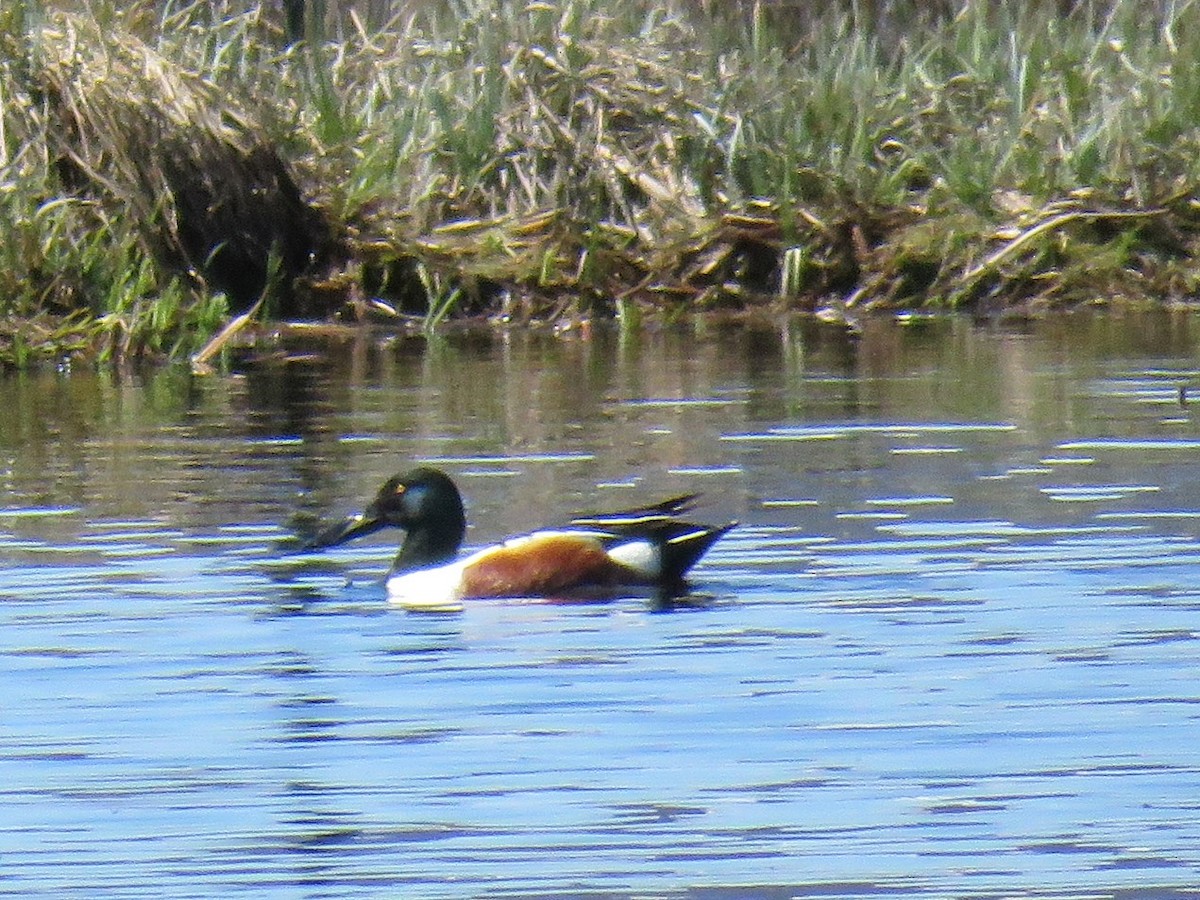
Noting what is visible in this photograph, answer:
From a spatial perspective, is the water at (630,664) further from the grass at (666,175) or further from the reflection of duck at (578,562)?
the grass at (666,175)

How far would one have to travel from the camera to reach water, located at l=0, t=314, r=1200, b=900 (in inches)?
225

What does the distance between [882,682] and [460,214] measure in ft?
40.4

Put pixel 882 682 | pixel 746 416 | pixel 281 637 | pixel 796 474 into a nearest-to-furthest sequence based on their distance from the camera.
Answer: pixel 882 682 < pixel 281 637 < pixel 796 474 < pixel 746 416

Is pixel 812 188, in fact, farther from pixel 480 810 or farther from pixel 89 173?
pixel 480 810

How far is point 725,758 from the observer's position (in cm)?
646

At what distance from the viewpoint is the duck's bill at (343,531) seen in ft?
31.3

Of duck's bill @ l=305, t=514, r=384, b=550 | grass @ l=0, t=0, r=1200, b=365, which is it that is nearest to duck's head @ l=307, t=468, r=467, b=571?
duck's bill @ l=305, t=514, r=384, b=550

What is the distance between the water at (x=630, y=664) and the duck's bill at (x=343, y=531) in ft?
0.29

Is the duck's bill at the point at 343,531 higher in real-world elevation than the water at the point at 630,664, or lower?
higher

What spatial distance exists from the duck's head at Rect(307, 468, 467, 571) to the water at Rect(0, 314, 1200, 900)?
0.51ft

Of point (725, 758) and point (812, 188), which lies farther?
point (812, 188)

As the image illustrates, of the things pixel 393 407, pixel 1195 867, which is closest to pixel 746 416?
pixel 393 407

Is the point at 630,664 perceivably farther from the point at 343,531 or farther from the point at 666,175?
the point at 666,175

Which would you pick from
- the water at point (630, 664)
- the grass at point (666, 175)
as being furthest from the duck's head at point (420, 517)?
the grass at point (666, 175)
